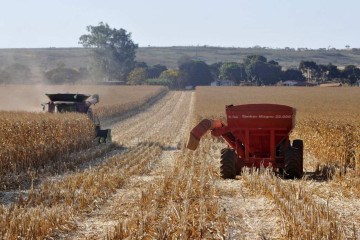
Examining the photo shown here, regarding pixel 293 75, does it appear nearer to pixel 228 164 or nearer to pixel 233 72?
pixel 233 72

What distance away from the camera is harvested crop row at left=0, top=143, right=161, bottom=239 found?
8.33 m

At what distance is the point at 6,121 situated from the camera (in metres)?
17.4

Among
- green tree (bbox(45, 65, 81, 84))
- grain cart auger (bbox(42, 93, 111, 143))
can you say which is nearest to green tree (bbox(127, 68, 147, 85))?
green tree (bbox(45, 65, 81, 84))

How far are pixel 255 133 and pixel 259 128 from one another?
17cm

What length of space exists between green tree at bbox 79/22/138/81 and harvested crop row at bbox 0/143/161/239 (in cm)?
10598

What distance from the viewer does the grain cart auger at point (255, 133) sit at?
1454cm

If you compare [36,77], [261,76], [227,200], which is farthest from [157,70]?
[227,200]

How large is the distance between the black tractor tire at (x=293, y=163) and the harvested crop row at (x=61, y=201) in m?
3.82

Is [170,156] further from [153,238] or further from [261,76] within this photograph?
[261,76]

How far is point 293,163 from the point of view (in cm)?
1405

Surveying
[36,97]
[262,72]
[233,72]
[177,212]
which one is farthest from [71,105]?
[233,72]

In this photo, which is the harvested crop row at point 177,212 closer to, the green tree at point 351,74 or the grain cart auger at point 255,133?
the grain cart auger at point 255,133

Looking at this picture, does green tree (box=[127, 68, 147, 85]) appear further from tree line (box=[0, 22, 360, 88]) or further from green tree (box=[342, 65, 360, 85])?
green tree (box=[342, 65, 360, 85])

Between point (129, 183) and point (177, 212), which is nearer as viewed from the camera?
point (177, 212)
